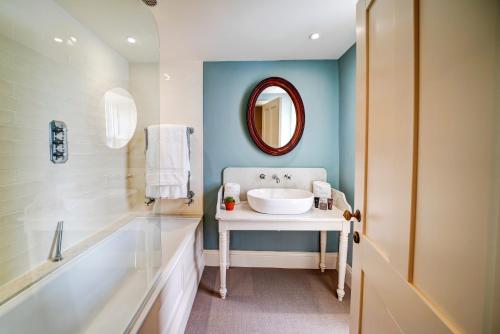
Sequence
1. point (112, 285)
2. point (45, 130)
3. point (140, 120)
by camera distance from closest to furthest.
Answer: point (45, 130)
point (112, 285)
point (140, 120)

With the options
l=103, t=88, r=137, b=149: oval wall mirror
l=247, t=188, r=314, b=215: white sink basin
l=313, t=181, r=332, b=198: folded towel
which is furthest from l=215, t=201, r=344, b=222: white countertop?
l=103, t=88, r=137, b=149: oval wall mirror

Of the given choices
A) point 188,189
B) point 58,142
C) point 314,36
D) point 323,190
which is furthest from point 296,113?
point 58,142

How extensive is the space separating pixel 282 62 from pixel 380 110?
5.73 ft

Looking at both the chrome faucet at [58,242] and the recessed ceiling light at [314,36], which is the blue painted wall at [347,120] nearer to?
the recessed ceiling light at [314,36]

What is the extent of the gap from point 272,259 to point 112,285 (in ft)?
4.95

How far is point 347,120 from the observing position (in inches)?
84.6

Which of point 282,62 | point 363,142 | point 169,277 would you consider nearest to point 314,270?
point 169,277

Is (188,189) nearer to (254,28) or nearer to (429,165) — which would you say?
(254,28)

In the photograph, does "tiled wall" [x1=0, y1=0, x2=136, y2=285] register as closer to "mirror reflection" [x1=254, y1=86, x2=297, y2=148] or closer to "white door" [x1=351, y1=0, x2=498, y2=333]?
"mirror reflection" [x1=254, y1=86, x2=297, y2=148]

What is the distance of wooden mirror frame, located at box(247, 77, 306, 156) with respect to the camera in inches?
90.5

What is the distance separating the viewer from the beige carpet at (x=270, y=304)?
63.7 inches

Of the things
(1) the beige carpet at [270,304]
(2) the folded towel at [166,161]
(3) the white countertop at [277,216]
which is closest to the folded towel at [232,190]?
(3) the white countertop at [277,216]

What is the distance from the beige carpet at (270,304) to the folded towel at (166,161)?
98 cm

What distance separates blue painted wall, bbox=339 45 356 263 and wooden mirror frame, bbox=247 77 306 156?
41cm
